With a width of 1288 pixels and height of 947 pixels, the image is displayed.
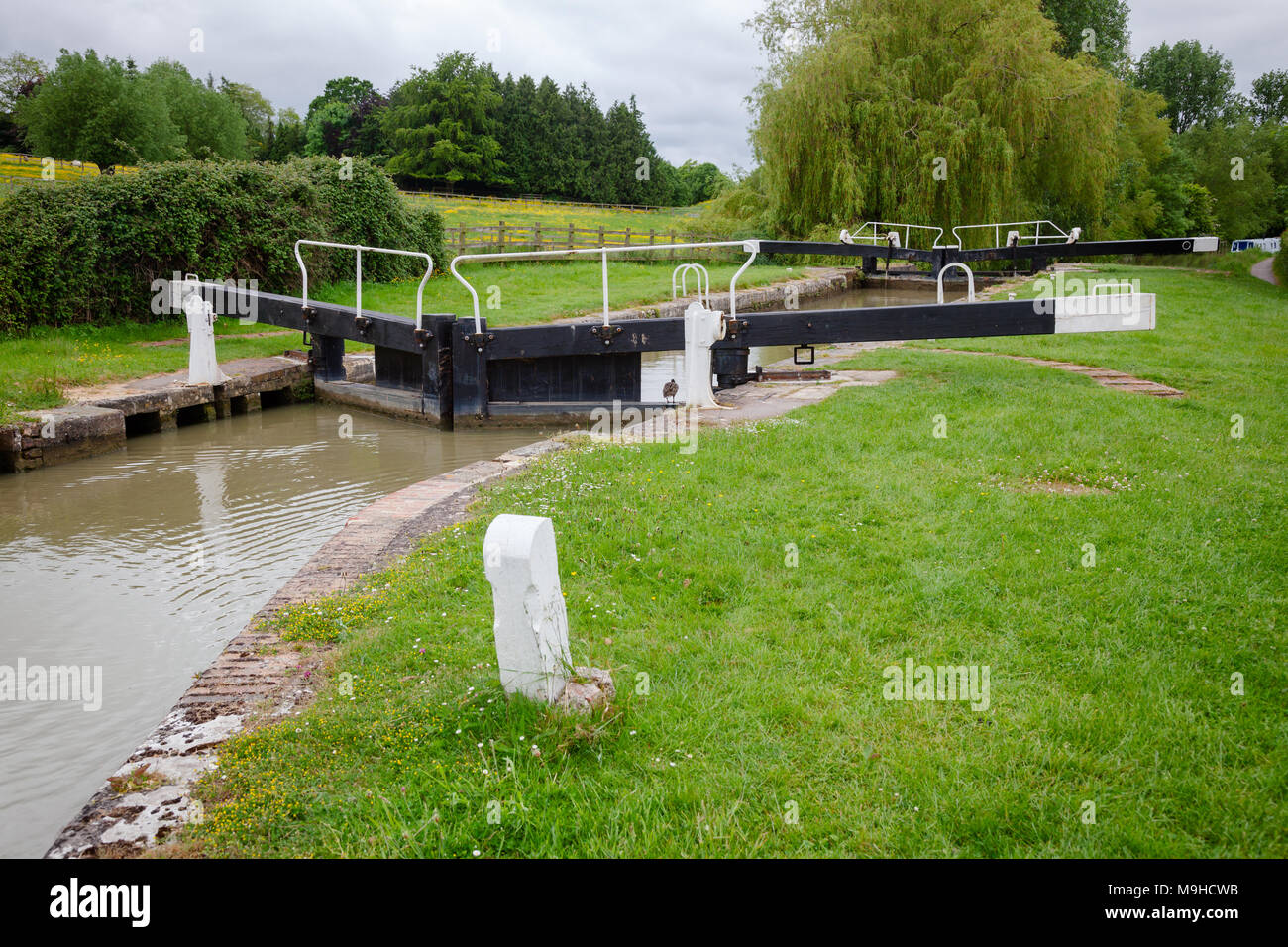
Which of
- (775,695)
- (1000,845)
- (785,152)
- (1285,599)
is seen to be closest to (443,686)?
(775,695)

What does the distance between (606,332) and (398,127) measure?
60666mm

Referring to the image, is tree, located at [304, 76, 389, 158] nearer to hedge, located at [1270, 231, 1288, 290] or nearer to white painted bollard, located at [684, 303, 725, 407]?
hedge, located at [1270, 231, 1288, 290]

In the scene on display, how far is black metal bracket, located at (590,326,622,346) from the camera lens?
995 cm

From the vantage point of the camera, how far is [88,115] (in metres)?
40.7

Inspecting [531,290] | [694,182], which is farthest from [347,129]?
[531,290]

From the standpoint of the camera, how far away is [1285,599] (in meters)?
3.86

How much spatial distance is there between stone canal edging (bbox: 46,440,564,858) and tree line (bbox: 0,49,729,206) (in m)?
43.1

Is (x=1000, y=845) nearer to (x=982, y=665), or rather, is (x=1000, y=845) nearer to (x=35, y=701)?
(x=982, y=665)

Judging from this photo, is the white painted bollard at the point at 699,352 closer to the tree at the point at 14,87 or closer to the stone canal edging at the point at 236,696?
the stone canal edging at the point at 236,696

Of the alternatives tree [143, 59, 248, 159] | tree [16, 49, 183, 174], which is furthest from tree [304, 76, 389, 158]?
tree [16, 49, 183, 174]

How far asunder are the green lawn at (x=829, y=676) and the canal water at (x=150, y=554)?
0.91m

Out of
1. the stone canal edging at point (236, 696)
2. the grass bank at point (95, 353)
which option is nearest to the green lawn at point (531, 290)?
the grass bank at point (95, 353)
